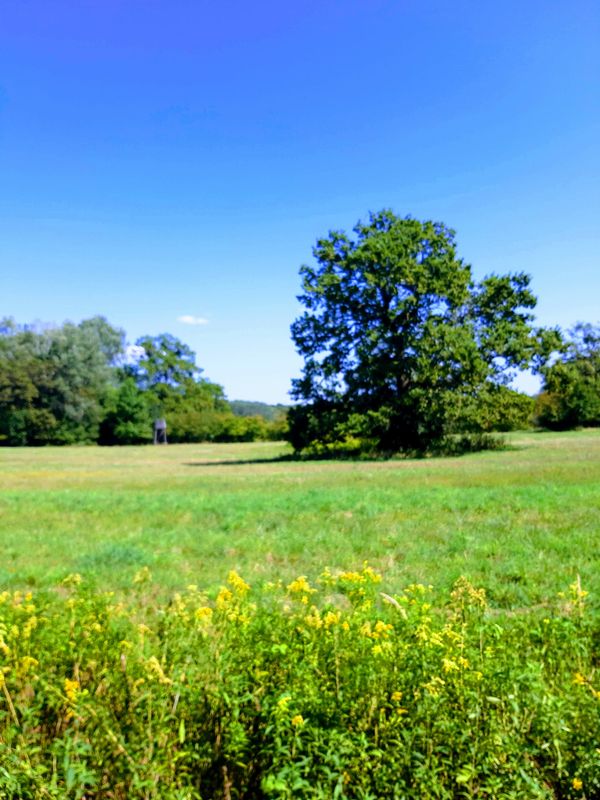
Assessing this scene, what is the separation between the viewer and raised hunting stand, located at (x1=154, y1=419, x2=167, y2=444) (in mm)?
77750

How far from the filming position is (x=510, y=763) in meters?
2.17

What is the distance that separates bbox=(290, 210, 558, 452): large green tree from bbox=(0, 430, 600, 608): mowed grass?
15.9m

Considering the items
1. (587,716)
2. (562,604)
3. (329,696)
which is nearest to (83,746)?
(329,696)

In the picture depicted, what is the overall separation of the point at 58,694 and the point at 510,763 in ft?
6.85

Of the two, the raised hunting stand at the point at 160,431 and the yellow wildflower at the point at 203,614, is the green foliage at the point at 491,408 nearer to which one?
the yellow wildflower at the point at 203,614

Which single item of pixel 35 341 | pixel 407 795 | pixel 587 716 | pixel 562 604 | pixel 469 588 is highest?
pixel 35 341

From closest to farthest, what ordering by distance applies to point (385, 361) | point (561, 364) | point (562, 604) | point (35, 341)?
point (562, 604) < point (385, 361) < point (561, 364) < point (35, 341)

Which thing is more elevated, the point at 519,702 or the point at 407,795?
the point at 519,702

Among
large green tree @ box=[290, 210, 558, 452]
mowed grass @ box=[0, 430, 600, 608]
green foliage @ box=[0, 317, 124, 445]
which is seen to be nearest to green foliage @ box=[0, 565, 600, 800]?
mowed grass @ box=[0, 430, 600, 608]

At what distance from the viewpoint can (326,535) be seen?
9.36 meters

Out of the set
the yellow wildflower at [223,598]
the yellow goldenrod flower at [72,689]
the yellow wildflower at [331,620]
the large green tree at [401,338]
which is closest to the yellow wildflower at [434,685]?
the yellow wildflower at [331,620]

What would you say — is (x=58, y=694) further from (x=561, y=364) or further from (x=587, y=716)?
(x=561, y=364)

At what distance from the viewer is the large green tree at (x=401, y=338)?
32156 mm

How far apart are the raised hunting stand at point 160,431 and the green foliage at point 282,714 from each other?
253 ft
